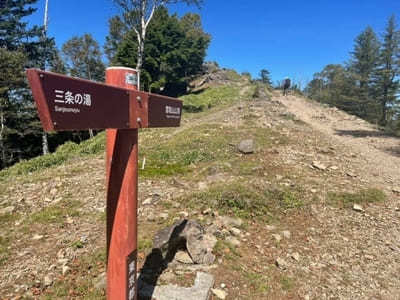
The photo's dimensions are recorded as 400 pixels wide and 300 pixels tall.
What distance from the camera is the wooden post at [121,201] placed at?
169cm

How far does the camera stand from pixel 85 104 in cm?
125

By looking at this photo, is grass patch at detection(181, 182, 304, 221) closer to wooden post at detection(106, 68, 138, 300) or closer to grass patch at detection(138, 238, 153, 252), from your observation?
grass patch at detection(138, 238, 153, 252)

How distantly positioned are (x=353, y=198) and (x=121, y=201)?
5.38 metres

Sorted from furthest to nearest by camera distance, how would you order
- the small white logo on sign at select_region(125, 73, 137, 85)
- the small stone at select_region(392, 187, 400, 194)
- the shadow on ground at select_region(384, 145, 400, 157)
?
the shadow on ground at select_region(384, 145, 400, 157) → the small stone at select_region(392, 187, 400, 194) → the small white logo on sign at select_region(125, 73, 137, 85)

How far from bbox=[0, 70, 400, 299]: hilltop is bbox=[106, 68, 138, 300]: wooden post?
49.0 inches

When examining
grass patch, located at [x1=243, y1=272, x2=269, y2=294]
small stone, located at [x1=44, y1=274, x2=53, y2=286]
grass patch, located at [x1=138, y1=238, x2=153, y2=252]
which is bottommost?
grass patch, located at [x1=243, y1=272, x2=269, y2=294]

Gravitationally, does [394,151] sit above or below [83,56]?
below

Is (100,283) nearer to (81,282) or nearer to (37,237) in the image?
(81,282)

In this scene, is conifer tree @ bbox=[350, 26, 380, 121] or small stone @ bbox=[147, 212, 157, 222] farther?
conifer tree @ bbox=[350, 26, 380, 121]

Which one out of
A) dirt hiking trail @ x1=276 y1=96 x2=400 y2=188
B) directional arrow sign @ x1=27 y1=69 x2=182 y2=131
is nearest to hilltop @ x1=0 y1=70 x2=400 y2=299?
dirt hiking trail @ x1=276 y1=96 x2=400 y2=188

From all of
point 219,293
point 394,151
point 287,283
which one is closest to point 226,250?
point 219,293

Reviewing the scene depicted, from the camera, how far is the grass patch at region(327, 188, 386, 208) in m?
5.16

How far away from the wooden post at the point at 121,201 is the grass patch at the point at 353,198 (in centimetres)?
480

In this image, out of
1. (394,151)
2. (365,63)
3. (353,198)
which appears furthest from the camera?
(365,63)
